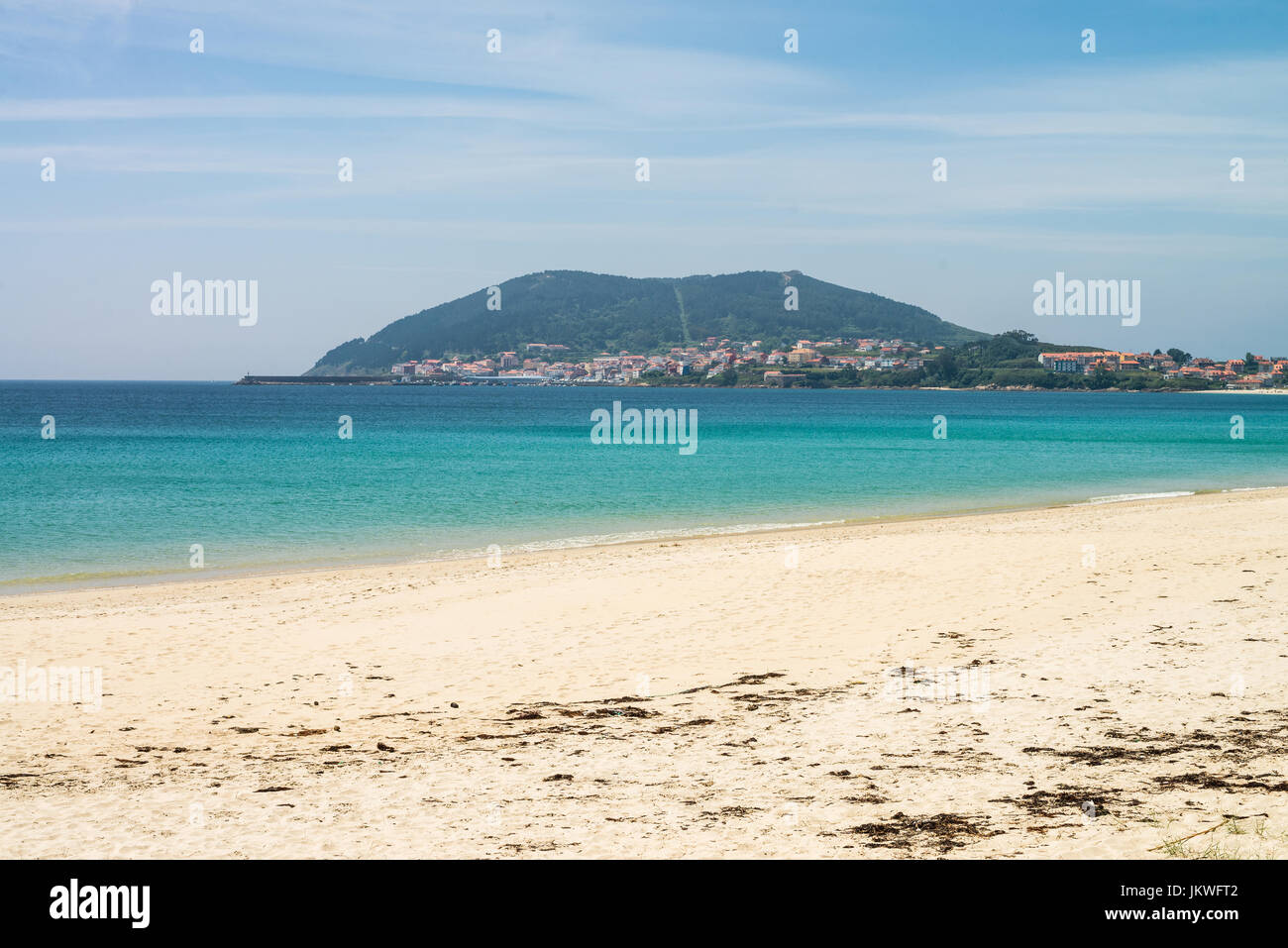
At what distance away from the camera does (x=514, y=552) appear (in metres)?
22.7

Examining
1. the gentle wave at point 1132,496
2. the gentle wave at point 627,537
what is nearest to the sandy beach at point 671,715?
the gentle wave at point 627,537

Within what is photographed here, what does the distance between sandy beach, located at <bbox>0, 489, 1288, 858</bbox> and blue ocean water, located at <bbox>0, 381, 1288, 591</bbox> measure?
6231 mm

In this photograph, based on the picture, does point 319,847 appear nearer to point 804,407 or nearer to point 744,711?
point 744,711

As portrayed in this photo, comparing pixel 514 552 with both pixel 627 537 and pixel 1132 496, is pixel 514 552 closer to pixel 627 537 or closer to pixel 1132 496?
pixel 627 537

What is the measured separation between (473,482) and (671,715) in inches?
1197

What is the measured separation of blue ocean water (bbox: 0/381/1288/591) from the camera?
24219 millimetres

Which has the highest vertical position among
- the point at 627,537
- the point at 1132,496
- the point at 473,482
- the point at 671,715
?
the point at 473,482

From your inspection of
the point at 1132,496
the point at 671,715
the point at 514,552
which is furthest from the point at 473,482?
the point at 671,715

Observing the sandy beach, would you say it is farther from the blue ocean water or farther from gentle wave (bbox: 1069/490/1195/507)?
gentle wave (bbox: 1069/490/1195/507)

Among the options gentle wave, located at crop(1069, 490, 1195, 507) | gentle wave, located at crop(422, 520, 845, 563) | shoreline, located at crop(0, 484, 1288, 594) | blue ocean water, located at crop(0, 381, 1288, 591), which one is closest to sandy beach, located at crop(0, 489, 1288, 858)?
shoreline, located at crop(0, 484, 1288, 594)

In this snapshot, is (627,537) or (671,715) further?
(627,537)

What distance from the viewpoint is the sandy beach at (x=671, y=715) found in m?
6.23

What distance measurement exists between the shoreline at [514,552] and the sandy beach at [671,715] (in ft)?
3.75

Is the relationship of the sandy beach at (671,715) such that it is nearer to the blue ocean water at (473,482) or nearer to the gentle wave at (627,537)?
the gentle wave at (627,537)
